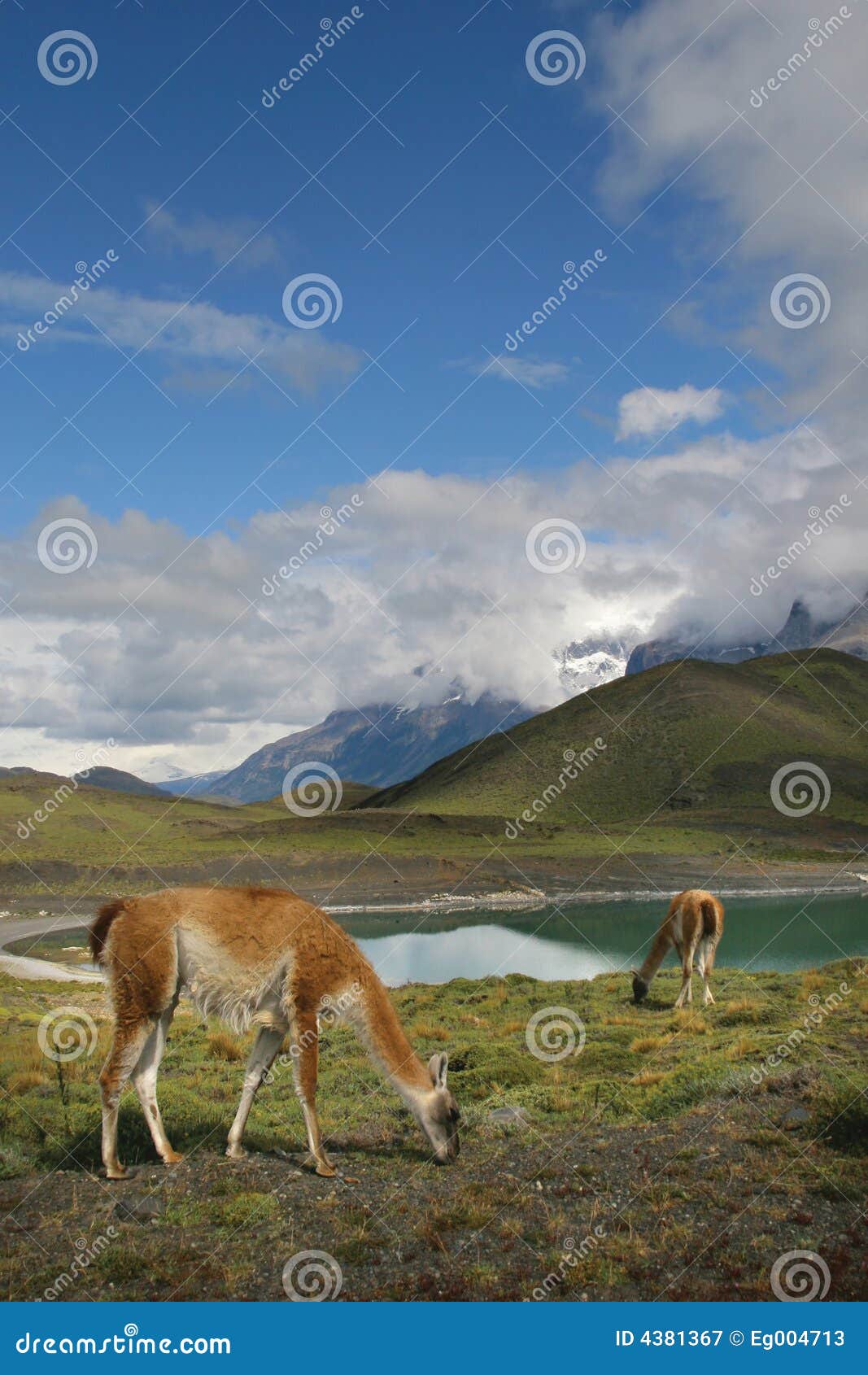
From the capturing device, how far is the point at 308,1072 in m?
9.02

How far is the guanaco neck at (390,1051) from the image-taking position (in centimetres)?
938

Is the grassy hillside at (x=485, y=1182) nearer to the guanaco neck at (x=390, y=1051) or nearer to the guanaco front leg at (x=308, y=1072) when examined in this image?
the guanaco front leg at (x=308, y=1072)

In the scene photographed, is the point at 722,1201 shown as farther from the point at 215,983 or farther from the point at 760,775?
the point at 760,775

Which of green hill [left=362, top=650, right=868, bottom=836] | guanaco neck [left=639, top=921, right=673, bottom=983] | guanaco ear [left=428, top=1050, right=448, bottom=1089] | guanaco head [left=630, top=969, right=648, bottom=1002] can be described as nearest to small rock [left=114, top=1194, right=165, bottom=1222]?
guanaco ear [left=428, top=1050, right=448, bottom=1089]

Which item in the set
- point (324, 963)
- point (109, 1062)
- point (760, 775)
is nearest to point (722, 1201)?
Result: point (324, 963)

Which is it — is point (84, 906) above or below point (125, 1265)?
below

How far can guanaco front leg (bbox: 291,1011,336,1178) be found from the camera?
29.5 feet

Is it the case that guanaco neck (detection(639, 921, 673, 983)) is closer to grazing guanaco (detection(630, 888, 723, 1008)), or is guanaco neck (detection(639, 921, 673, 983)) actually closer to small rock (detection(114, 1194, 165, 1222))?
grazing guanaco (detection(630, 888, 723, 1008))

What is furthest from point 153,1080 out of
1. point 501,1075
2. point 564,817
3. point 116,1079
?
point 564,817

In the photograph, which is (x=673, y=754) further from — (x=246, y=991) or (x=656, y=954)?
(x=246, y=991)

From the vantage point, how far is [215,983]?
29.1 ft

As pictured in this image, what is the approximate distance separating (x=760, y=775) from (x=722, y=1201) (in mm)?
142068

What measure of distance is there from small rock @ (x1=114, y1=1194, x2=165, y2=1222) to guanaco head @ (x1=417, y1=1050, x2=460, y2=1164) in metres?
2.75

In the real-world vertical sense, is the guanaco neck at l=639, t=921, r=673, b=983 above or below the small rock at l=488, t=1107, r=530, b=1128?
above
